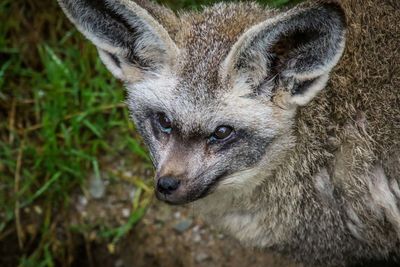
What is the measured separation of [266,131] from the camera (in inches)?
142

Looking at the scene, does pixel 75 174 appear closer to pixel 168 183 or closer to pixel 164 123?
pixel 164 123

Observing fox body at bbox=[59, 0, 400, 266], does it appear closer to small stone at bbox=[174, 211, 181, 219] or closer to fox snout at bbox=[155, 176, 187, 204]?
fox snout at bbox=[155, 176, 187, 204]

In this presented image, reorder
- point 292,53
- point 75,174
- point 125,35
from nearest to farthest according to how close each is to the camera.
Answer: point 292,53 → point 125,35 → point 75,174

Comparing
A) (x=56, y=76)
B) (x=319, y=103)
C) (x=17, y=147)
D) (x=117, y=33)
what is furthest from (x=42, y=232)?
(x=319, y=103)

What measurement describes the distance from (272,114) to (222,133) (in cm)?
26

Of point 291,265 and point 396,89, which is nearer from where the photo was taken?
point 396,89

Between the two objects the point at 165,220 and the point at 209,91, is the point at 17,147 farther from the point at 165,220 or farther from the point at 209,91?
the point at 209,91

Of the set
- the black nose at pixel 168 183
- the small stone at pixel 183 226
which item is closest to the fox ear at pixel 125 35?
the black nose at pixel 168 183

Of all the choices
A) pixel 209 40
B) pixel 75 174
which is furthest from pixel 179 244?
pixel 209 40

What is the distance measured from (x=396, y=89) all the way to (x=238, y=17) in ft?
2.93

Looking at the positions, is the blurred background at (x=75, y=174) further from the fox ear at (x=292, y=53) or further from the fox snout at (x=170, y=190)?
the fox ear at (x=292, y=53)

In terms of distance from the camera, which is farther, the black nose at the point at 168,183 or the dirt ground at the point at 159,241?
the dirt ground at the point at 159,241

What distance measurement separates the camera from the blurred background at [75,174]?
17.9 ft

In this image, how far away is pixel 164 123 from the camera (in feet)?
12.1
